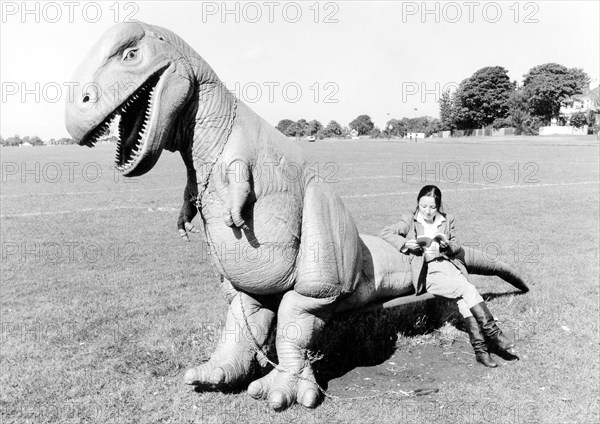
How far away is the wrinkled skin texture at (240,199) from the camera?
3295 mm

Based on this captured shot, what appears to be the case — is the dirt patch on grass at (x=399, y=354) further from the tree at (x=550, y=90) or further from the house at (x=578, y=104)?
the house at (x=578, y=104)

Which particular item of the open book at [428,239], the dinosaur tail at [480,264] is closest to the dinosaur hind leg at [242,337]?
the open book at [428,239]

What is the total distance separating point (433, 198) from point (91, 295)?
415cm

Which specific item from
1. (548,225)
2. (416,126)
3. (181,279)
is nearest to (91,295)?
(181,279)

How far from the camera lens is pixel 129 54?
3.30 meters

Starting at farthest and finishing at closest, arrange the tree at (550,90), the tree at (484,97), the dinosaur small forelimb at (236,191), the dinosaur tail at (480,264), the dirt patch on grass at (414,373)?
the tree at (484,97)
the tree at (550,90)
the dinosaur tail at (480,264)
the dirt patch on grass at (414,373)
the dinosaur small forelimb at (236,191)

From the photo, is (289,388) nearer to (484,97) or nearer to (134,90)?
(134,90)

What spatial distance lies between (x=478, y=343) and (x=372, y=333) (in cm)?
88

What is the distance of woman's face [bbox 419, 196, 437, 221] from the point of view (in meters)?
4.77

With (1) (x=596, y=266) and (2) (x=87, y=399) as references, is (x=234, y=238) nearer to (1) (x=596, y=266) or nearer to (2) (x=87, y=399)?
(2) (x=87, y=399)

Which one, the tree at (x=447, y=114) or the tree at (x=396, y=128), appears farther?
the tree at (x=396, y=128)

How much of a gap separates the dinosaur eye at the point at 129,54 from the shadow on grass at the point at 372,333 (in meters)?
2.25

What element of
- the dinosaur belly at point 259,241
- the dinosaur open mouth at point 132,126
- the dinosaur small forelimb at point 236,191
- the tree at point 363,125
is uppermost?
the tree at point 363,125

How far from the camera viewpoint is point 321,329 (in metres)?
3.99
